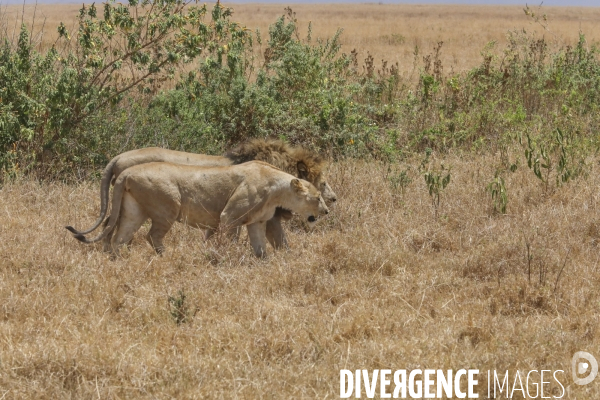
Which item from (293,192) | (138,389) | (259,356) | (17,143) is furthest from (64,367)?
(17,143)

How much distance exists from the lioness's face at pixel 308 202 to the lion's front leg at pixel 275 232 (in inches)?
9.6

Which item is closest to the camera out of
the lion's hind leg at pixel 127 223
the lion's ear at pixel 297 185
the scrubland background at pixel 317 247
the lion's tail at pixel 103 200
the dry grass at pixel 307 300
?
the dry grass at pixel 307 300

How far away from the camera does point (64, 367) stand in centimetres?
559

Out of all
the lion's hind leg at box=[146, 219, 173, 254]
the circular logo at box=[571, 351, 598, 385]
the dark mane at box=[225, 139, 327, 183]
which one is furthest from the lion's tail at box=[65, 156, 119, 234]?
the circular logo at box=[571, 351, 598, 385]

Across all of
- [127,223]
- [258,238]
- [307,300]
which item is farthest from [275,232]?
[307,300]

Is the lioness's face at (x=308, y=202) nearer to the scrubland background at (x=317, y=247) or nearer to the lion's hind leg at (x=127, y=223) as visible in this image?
the scrubland background at (x=317, y=247)

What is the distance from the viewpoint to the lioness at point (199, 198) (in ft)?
27.0

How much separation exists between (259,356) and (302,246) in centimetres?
293

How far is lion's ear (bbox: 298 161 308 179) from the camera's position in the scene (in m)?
9.29

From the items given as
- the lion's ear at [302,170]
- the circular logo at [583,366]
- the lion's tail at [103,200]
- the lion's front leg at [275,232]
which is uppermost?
the lion's ear at [302,170]

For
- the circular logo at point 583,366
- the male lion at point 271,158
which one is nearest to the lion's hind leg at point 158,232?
the male lion at point 271,158

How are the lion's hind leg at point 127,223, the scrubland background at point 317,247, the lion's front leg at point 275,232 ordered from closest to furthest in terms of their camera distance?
the scrubland background at point 317,247
the lion's hind leg at point 127,223
the lion's front leg at point 275,232

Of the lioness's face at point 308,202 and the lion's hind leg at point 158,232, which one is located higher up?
the lioness's face at point 308,202

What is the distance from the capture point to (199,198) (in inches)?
331
